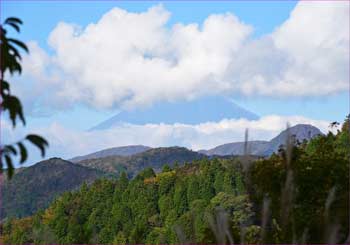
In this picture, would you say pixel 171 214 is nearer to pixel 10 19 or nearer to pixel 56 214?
pixel 56 214

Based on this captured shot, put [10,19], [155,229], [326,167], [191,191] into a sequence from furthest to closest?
[191,191]
[155,229]
[326,167]
[10,19]

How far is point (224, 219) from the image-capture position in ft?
17.3

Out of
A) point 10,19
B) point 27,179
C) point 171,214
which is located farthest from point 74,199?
point 27,179

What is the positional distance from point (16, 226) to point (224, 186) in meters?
30.6

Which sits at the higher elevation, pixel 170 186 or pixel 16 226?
pixel 170 186

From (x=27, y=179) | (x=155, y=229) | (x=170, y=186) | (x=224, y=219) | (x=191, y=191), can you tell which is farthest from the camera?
(x=27, y=179)

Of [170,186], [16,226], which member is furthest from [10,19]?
[16,226]

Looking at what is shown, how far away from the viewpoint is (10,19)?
18.5 feet

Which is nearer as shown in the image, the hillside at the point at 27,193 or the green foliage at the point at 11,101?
the green foliage at the point at 11,101

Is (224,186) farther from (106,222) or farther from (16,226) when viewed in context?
(16,226)

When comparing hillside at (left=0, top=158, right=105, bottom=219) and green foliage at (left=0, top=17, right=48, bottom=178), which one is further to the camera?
hillside at (left=0, top=158, right=105, bottom=219)

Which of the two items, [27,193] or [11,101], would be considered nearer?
[11,101]

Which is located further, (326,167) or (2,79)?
(326,167)

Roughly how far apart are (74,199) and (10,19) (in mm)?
86988
